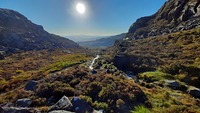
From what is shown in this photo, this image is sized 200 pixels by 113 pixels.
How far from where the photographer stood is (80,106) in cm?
1653

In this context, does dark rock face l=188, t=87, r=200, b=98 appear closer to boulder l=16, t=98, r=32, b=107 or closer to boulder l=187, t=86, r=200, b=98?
boulder l=187, t=86, r=200, b=98

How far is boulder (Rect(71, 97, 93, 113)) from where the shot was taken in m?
16.0

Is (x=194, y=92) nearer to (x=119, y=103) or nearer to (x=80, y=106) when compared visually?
(x=119, y=103)

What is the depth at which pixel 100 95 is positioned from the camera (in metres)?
18.9

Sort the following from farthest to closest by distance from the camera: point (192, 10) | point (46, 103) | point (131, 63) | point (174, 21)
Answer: point (174, 21)
point (192, 10)
point (131, 63)
point (46, 103)

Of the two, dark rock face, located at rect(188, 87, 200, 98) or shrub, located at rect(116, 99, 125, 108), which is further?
dark rock face, located at rect(188, 87, 200, 98)

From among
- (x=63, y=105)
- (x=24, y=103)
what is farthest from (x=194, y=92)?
(x=24, y=103)

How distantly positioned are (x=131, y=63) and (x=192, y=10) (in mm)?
97267

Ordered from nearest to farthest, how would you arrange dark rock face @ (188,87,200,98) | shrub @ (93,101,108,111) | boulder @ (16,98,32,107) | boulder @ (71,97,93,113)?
1. boulder @ (71,97,93,113)
2. shrub @ (93,101,108,111)
3. boulder @ (16,98,32,107)
4. dark rock face @ (188,87,200,98)

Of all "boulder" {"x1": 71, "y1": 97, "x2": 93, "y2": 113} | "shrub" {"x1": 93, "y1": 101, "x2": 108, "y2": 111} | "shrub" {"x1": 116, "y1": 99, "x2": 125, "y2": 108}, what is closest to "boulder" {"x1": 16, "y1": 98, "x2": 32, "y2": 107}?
"boulder" {"x1": 71, "y1": 97, "x2": 93, "y2": 113}

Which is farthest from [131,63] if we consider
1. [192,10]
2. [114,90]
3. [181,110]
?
[192,10]

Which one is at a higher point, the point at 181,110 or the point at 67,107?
the point at 67,107

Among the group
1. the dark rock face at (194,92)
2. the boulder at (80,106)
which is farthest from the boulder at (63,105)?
the dark rock face at (194,92)

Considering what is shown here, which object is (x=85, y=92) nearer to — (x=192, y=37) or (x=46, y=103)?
(x=46, y=103)
